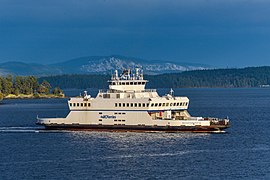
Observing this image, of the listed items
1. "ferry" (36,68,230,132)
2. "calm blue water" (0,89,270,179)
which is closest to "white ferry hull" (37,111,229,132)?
"ferry" (36,68,230,132)

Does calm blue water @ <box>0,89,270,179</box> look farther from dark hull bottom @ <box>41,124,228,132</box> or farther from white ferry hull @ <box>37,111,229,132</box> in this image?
white ferry hull @ <box>37,111,229,132</box>

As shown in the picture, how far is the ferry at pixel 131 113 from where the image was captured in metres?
77.6

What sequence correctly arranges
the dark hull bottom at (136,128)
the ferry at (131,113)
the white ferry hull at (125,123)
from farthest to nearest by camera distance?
the ferry at (131,113), the dark hull bottom at (136,128), the white ferry hull at (125,123)

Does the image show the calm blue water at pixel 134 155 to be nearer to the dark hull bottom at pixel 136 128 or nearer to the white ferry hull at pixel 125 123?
the dark hull bottom at pixel 136 128

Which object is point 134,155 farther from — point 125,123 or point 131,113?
point 125,123

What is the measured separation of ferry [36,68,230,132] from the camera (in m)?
77.6

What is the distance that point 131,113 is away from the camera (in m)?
79.4

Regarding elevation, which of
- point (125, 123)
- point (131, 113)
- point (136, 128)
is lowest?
point (136, 128)

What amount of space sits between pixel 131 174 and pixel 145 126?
24.5m

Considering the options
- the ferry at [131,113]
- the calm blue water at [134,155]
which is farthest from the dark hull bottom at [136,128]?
the calm blue water at [134,155]

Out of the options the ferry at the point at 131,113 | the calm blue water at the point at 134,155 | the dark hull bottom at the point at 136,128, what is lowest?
the calm blue water at the point at 134,155

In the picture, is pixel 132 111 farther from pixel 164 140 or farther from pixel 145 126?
pixel 164 140

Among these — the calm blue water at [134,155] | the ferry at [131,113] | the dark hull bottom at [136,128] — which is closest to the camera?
the calm blue water at [134,155]

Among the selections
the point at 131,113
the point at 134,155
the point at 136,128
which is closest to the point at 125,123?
the point at 131,113
